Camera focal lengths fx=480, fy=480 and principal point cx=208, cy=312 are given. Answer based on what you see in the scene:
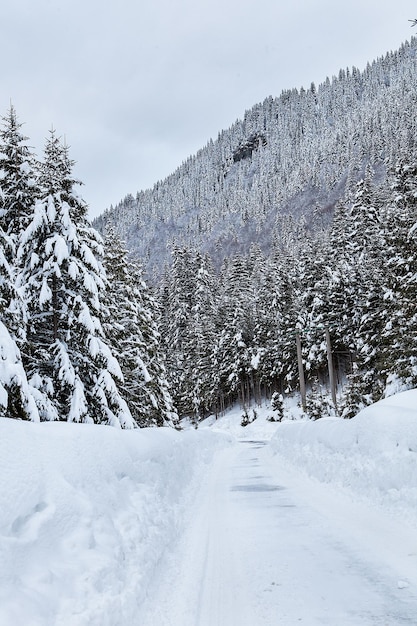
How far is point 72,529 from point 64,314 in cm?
1204

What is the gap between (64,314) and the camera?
15.6m

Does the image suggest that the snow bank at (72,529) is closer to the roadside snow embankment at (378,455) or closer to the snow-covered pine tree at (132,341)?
the roadside snow embankment at (378,455)

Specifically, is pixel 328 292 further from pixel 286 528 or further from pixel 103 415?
pixel 286 528

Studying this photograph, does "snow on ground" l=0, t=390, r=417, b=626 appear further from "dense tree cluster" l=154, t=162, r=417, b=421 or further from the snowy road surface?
"dense tree cluster" l=154, t=162, r=417, b=421

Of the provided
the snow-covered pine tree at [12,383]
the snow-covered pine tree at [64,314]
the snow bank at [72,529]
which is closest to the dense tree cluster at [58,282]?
the snow-covered pine tree at [64,314]

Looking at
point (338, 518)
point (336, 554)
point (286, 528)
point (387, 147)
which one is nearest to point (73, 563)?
point (336, 554)

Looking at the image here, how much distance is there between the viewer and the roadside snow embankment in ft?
25.3

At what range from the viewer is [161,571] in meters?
5.48

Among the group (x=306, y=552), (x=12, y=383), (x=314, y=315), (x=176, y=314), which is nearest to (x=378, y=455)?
(x=306, y=552)

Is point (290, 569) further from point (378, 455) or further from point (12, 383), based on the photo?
point (12, 383)

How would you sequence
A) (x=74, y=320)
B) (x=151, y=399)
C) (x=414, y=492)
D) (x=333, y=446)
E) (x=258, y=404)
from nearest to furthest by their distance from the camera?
(x=414, y=492)
(x=333, y=446)
(x=74, y=320)
(x=151, y=399)
(x=258, y=404)

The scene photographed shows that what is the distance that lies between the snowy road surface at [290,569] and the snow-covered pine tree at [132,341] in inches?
507

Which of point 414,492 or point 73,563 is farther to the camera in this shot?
point 414,492

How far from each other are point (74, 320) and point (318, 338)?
34787mm
